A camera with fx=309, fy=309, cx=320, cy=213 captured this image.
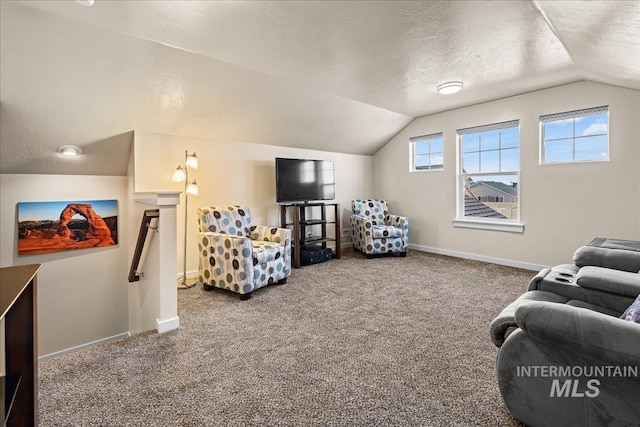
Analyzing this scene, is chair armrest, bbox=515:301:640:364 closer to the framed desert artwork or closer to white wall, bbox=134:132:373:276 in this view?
white wall, bbox=134:132:373:276

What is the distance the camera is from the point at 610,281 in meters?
1.71

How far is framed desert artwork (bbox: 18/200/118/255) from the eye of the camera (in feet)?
10.9

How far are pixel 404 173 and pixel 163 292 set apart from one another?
4.42 m

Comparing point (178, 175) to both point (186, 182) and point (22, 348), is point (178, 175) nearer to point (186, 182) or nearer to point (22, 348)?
point (186, 182)

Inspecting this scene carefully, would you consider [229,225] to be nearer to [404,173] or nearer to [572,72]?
[404,173]

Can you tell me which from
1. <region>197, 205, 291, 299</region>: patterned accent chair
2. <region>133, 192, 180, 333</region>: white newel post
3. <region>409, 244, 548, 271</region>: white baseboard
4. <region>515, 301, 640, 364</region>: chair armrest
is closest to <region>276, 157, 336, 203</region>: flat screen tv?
<region>197, 205, 291, 299</region>: patterned accent chair

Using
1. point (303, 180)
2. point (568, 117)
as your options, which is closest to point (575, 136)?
point (568, 117)

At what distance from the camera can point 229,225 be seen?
12.5 feet

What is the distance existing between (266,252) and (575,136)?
3987 mm

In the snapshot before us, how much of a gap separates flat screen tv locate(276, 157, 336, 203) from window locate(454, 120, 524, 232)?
210 centimetres

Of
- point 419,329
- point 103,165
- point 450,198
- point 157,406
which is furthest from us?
point 450,198

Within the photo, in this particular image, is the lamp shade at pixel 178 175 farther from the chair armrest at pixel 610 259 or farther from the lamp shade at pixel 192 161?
the chair armrest at pixel 610 259

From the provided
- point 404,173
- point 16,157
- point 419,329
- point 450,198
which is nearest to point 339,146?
point 404,173

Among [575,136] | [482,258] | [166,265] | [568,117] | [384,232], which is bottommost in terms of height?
[482,258]
